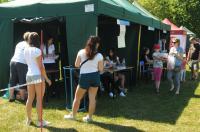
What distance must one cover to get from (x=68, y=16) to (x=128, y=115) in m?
2.61

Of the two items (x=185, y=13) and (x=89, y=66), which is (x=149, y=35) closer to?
(x=89, y=66)

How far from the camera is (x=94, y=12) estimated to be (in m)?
8.10

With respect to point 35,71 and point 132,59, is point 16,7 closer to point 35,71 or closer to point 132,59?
point 35,71

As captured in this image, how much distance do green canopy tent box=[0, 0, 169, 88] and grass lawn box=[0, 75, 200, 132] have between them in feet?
4.36

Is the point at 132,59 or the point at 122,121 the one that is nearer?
the point at 122,121

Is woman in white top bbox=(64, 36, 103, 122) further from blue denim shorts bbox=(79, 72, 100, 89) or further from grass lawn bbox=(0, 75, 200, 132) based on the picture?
grass lawn bbox=(0, 75, 200, 132)

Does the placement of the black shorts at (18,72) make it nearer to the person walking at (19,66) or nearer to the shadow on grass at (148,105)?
the person walking at (19,66)

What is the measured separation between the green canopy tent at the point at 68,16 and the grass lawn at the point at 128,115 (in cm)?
133

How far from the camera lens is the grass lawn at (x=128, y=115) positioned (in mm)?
6941

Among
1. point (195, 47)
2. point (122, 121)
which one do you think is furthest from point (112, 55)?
point (195, 47)

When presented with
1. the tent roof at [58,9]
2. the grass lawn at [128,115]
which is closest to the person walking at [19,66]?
the grass lawn at [128,115]

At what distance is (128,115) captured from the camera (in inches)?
314

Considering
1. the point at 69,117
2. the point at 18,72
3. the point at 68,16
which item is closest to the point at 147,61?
the point at 68,16

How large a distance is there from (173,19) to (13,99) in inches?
1349
